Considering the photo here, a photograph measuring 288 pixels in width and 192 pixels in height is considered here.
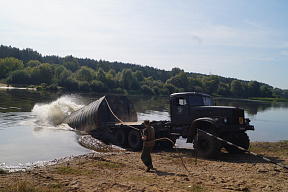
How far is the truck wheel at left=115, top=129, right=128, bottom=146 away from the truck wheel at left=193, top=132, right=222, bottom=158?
4.55 m

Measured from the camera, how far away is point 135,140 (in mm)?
13523

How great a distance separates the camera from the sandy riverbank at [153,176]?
6660 mm

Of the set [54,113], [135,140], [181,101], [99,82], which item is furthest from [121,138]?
[99,82]

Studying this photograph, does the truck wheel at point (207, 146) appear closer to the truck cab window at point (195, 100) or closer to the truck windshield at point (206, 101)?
the truck cab window at point (195, 100)

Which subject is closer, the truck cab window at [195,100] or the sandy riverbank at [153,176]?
the sandy riverbank at [153,176]

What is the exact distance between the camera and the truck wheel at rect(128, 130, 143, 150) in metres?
13.1

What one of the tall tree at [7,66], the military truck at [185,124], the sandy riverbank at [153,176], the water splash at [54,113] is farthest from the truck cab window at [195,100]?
the tall tree at [7,66]

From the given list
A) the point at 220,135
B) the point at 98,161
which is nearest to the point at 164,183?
the point at 98,161

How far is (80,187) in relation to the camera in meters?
6.64

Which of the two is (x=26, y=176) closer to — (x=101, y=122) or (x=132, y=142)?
(x=132, y=142)

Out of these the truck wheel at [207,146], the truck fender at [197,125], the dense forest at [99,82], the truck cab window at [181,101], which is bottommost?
the truck wheel at [207,146]

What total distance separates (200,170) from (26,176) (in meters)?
5.74

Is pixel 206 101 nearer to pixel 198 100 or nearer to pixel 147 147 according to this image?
pixel 198 100

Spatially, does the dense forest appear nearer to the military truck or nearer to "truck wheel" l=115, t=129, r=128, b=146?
the military truck
